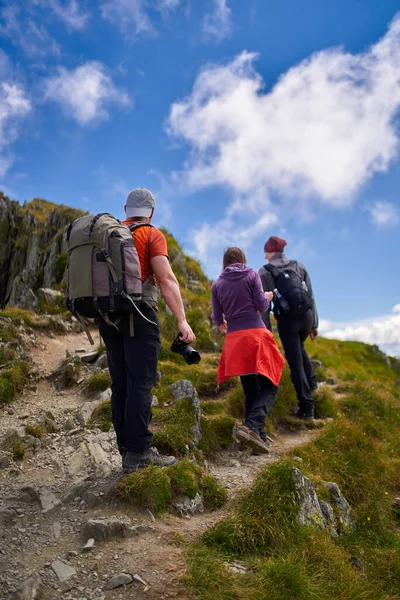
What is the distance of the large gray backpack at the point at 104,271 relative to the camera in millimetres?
5109

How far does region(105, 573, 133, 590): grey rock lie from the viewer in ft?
13.2

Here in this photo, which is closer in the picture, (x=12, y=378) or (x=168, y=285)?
(x=168, y=285)

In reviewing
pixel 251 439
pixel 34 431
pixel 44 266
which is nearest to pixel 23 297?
pixel 44 266

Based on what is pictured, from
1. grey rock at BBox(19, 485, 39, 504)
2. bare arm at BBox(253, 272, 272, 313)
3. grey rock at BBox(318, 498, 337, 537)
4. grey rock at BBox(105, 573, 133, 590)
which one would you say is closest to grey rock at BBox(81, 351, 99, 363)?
bare arm at BBox(253, 272, 272, 313)

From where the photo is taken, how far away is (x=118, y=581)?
4035 mm

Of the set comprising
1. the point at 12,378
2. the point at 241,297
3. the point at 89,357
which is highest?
the point at 241,297

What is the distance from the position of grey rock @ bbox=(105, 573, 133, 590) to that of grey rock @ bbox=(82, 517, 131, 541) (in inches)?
25.6

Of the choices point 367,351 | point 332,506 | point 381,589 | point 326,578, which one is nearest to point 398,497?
point 332,506

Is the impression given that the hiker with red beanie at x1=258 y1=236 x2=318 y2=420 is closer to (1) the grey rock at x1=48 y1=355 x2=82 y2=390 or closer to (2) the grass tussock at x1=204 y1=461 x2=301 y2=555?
(2) the grass tussock at x1=204 y1=461 x2=301 y2=555

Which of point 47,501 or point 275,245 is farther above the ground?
point 275,245

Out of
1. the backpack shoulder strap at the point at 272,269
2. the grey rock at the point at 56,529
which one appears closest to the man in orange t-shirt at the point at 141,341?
the grey rock at the point at 56,529

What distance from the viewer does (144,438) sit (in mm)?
5625

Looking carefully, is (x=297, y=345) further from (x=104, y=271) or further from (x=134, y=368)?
(x=104, y=271)

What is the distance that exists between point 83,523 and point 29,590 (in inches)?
45.2
